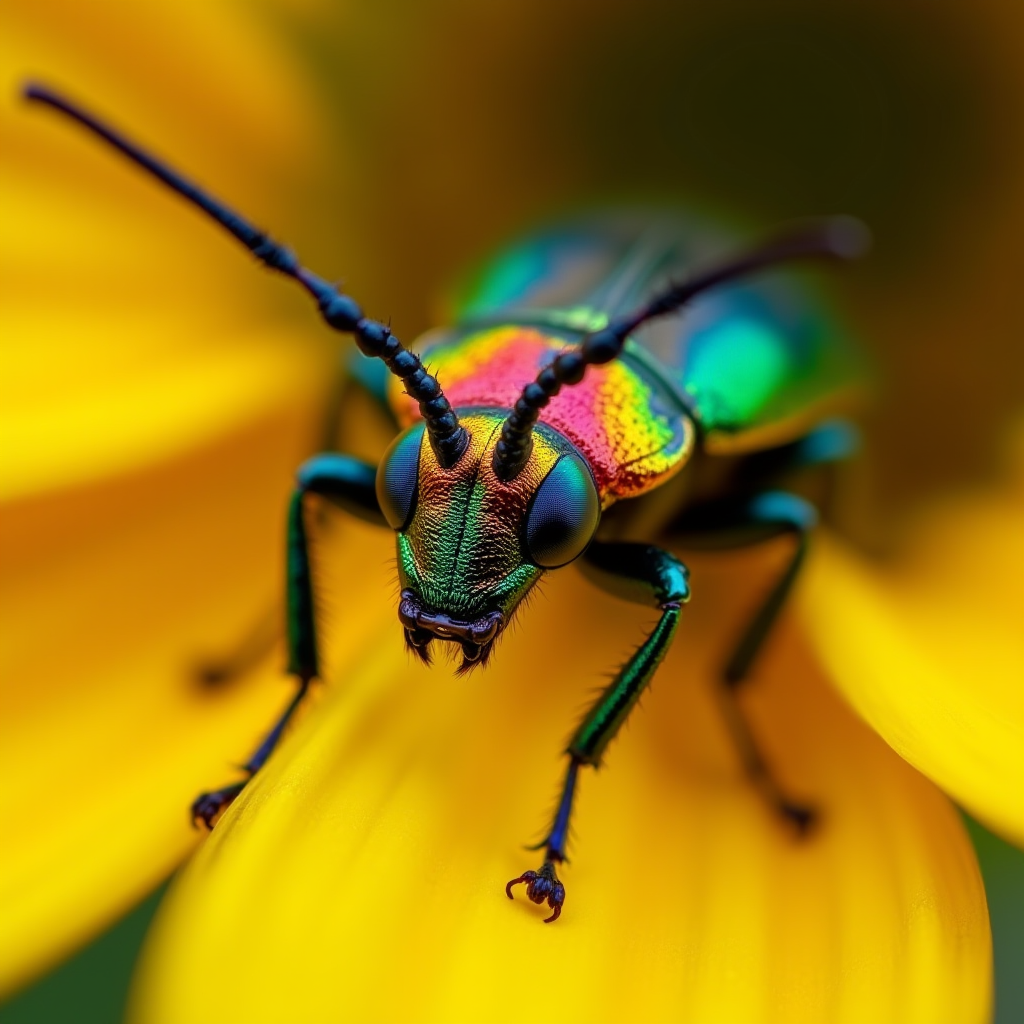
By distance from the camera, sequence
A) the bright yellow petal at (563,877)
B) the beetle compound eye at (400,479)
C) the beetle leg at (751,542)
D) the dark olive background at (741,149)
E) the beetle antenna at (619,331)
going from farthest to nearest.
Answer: the dark olive background at (741,149) → the beetle leg at (751,542) → the beetle compound eye at (400,479) → the beetle antenna at (619,331) → the bright yellow petal at (563,877)

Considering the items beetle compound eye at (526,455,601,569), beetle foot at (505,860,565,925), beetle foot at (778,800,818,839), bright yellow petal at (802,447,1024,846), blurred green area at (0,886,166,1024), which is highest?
beetle compound eye at (526,455,601,569)

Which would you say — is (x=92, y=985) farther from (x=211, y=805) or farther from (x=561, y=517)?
(x=561, y=517)

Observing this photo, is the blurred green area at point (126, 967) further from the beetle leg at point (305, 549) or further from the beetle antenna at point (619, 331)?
the beetle antenna at point (619, 331)

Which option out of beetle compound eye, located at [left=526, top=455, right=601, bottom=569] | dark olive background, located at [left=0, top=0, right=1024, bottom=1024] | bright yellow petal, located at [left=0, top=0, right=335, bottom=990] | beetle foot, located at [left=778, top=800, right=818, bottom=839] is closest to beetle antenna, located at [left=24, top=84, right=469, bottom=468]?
beetle compound eye, located at [left=526, top=455, right=601, bottom=569]

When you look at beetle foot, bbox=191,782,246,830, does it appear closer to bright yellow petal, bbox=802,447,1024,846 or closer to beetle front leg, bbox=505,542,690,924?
beetle front leg, bbox=505,542,690,924

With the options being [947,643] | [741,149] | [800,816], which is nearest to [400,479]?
[800,816]

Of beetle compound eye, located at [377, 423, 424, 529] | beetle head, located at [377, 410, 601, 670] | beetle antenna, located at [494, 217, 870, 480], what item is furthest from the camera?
beetle compound eye, located at [377, 423, 424, 529]

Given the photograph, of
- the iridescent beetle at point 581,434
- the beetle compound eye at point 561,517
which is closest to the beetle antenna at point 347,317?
the iridescent beetle at point 581,434
